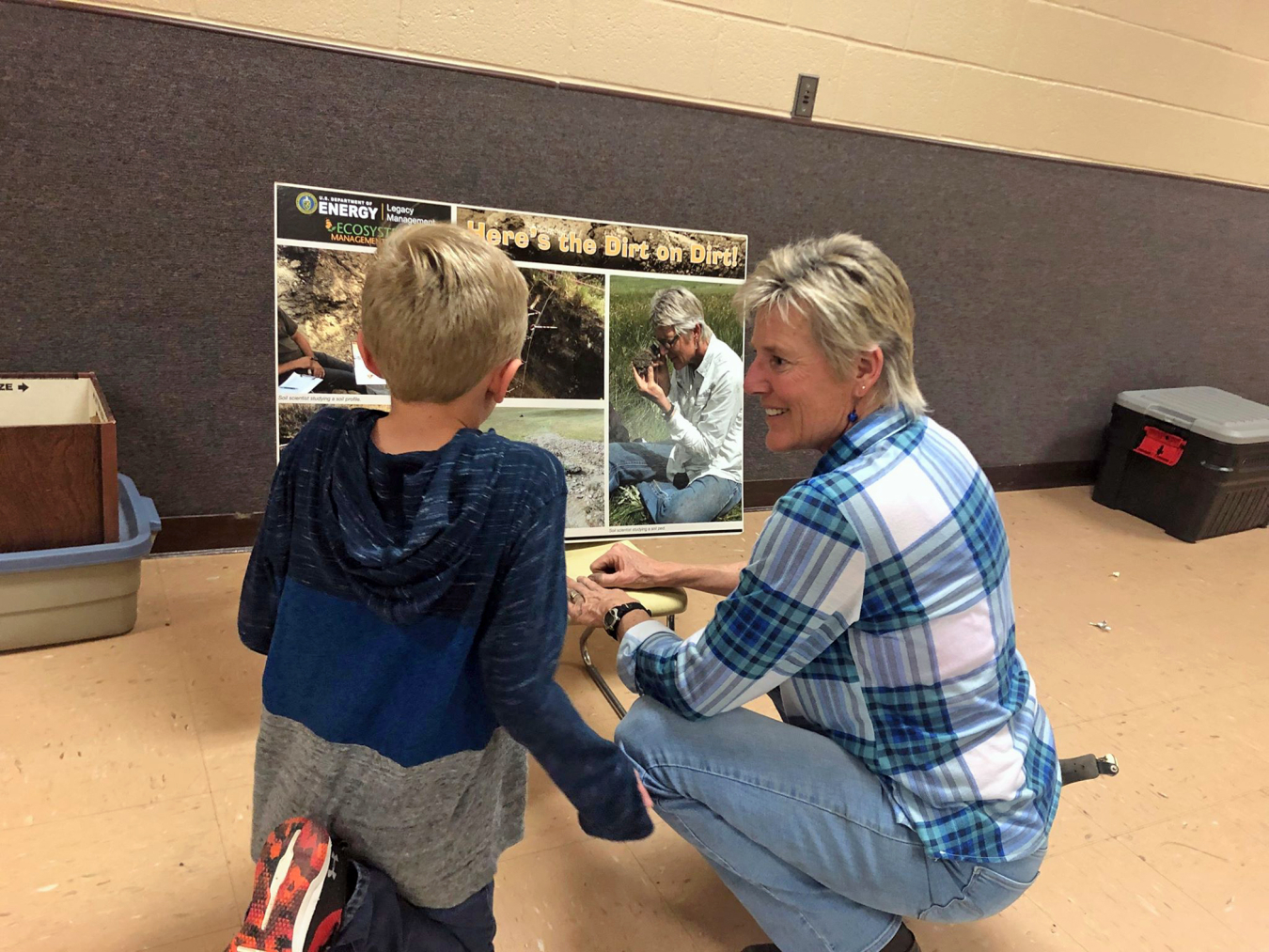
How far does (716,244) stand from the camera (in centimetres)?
214

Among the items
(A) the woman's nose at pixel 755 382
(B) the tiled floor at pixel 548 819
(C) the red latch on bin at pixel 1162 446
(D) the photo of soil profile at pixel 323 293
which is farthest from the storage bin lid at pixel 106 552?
(C) the red latch on bin at pixel 1162 446

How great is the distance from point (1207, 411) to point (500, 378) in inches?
125

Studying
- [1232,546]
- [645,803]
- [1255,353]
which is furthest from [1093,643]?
[1255,353]

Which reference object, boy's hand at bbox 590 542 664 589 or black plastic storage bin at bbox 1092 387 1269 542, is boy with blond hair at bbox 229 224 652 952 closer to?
boy's hand at bbox 590 542 664 589

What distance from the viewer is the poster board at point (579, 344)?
1.81 meters

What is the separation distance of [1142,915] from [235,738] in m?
1.60

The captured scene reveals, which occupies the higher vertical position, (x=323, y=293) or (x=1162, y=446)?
(x=323, y=293)

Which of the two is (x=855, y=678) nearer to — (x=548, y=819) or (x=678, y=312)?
(x=548, y=819)

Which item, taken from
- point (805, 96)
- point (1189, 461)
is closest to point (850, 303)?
point (805, 96)

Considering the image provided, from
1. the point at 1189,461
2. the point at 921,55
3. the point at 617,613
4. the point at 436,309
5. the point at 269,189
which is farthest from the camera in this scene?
the point at 1189,461

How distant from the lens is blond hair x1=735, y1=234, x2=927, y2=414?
103cm

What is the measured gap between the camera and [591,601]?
133cm

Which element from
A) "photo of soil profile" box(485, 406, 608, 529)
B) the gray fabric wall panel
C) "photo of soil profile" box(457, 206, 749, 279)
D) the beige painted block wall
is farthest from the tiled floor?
the beige painted block wall

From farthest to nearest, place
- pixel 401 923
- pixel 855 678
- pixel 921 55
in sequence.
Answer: pixel 921 55
pixel 855 678
pixel 401 923
